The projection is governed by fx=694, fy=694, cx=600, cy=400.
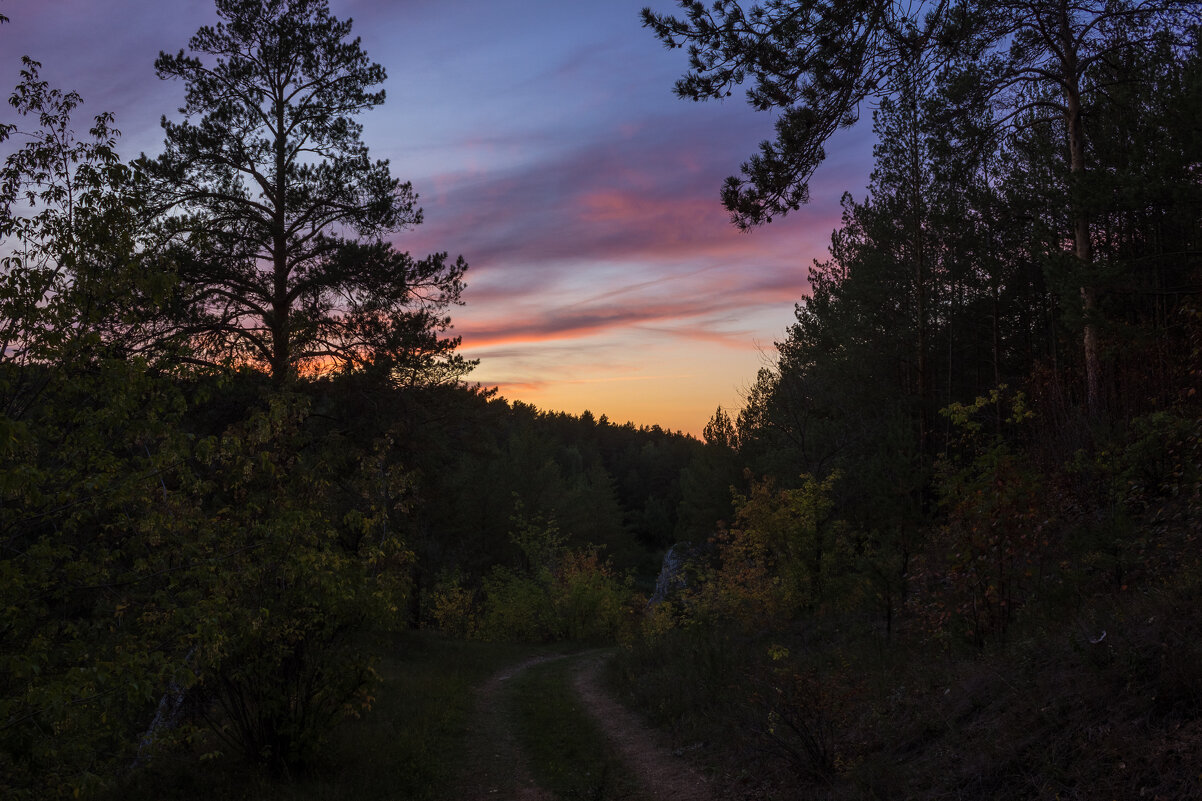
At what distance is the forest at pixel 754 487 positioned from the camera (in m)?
5.60

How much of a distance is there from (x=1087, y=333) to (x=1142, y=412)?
295cm

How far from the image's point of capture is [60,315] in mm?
5430

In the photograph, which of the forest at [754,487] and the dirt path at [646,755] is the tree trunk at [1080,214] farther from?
the dirt path at [646,755]

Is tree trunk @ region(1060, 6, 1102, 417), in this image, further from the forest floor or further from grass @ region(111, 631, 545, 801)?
grass @ region(111, 631, 545, 801)

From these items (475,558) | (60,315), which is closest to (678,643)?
(60,315)

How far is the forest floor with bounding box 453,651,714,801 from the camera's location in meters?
8.53

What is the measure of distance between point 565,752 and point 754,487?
32.5 ft

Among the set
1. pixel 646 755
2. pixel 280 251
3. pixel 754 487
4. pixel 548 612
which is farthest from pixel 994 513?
pixel 548 612

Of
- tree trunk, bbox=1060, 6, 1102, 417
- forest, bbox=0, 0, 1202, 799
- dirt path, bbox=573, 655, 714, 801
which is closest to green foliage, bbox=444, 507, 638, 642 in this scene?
forest, bbox=0, 0, 1202, 799

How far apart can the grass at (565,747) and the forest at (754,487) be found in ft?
1.57

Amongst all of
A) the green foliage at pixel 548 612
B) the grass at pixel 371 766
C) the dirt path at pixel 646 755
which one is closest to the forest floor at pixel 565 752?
the dirt path at pixel 646 755

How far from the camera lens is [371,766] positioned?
29.1 ft

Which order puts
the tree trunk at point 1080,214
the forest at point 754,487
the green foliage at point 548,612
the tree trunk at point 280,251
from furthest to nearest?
the green foliage at point 548,612 < the tree trunk at point 280,251 < the tree trunk at point 1080,214 < the forest at point 754,487

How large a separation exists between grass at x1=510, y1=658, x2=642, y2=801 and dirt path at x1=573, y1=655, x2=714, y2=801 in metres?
0.19
